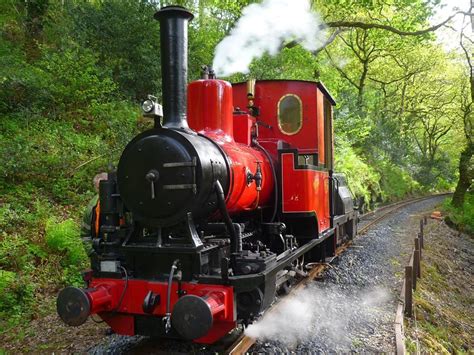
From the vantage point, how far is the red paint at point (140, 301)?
3.68 m

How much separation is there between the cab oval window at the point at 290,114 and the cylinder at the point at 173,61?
2465 mm

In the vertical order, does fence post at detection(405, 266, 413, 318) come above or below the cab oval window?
below

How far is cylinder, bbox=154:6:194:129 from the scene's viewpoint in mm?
4145

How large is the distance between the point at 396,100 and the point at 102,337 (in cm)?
3376

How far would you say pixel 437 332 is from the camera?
6.19m

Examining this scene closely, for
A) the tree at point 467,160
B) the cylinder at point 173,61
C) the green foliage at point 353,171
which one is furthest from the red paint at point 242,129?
the tree at point 467,160

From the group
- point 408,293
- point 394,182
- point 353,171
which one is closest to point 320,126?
point 408,293

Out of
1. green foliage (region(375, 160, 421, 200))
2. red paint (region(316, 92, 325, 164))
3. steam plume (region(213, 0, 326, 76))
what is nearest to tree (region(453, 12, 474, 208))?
green foliage (region(375, 160, 421, 200))

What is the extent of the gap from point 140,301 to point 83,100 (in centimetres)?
868

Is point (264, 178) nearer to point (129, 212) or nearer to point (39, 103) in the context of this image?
point (129, 212)

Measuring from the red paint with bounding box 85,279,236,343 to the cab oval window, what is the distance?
3.33m

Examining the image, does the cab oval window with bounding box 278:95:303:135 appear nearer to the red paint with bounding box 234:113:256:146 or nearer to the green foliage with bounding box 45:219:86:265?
the red paint with bounding box 234:113:256:146

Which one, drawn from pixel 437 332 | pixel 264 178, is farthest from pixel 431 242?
Result: pixel 264 178

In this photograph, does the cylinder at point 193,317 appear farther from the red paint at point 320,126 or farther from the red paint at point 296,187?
the red paint at point 320,126
